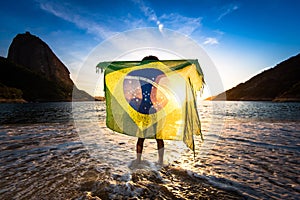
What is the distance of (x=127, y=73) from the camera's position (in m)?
5.50

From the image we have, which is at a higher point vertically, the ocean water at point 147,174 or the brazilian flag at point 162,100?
the brazilian flag at point 162,100

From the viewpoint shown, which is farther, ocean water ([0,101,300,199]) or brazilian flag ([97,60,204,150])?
brazilian flag ([97,60,204,150])

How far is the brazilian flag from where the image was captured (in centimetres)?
504

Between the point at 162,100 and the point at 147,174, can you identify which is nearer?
the point at 147,174

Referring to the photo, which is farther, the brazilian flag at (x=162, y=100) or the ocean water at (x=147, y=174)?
the brazilian flag at (x=162, y=100)

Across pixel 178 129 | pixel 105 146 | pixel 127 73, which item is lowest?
pixel 105 146

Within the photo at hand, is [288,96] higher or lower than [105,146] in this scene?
higher

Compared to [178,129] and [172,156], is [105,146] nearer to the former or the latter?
[172,156]

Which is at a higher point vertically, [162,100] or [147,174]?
[162,100]

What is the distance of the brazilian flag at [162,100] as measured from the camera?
16.5ft

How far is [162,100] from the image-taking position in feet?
17.1

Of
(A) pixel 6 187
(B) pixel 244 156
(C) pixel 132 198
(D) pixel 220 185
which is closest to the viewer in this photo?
(C) pixel 132 198

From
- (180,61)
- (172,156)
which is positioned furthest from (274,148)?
(180,61)

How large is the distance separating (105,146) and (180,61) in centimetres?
492
